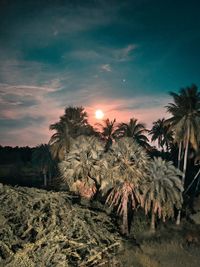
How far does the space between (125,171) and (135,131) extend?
24.4 meters

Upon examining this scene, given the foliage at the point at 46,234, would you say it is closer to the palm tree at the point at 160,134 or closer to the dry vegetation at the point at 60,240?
the dry vegetation at the point at 60,240

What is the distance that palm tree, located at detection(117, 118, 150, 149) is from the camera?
62053mm

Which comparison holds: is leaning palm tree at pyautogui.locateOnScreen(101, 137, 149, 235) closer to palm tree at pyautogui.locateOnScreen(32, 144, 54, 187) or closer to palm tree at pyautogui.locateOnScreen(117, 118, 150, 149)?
palm tree at pyautogui.locateOnScreen(117, 118, 150, 149)

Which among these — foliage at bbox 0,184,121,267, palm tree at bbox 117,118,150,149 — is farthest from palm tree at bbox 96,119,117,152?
foliage at bbox 0,184,121,267

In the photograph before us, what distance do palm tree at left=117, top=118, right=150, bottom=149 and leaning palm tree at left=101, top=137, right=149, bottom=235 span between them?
20893 millimetres

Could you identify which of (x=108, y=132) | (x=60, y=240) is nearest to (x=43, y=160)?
(x=108, y=132)

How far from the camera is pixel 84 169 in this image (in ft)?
129

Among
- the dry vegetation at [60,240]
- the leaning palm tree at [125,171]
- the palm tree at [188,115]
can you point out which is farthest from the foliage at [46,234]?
the palm tree at [188,115]

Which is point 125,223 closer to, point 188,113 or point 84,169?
point 84,169

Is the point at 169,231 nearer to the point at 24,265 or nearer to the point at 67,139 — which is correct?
the point at 67,139

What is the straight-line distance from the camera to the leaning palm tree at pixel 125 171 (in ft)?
127

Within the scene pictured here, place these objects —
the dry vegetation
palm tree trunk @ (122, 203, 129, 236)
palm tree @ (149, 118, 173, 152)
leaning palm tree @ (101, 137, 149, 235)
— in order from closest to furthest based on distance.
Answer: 1. the dry vegetation
2. leaning palm tree @ (101, 137, 149, 235)
3. palm tree trunk @ (122, 203, 129, 236)
4. palm tree @ (149, 118, 173, 152)

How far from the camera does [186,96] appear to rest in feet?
170

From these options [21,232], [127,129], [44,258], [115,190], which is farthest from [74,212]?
[127,129]
